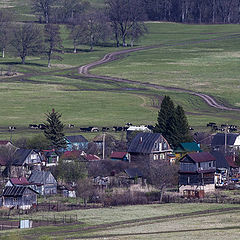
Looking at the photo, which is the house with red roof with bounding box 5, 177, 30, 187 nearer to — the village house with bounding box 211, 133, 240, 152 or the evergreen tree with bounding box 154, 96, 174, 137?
the evergreen tree with bounding box 154, 96, 174, 137

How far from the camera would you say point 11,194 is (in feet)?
268

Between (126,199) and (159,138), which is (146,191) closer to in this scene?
(126,199)

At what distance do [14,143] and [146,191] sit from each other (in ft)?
91.2

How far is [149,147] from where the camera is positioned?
350 ft

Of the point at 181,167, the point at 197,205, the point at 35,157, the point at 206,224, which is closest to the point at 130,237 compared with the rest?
the point at 206,224

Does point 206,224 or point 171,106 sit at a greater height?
point 171,106

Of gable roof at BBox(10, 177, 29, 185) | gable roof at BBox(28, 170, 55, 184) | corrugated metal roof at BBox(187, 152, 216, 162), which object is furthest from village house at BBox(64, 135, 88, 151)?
gable roof at BBox(10, 177, 29, 185)

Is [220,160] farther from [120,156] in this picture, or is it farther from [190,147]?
[120,156]

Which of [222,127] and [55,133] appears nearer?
[55,133]

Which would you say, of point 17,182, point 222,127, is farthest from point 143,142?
point 222,127

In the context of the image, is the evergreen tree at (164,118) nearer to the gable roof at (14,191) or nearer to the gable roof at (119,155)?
the gable roof at (119,155)

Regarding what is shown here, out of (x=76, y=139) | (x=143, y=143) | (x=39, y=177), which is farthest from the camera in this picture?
(x=76, y=139)

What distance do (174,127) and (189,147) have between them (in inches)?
197

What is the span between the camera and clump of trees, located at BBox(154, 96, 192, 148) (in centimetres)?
11388
